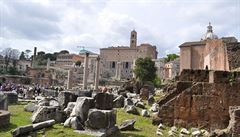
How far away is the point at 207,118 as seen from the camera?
445 inches

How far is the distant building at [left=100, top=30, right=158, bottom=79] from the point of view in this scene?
12325cm

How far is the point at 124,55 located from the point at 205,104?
115496 millimetres

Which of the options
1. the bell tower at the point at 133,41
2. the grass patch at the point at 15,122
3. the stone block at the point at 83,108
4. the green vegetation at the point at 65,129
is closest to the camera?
the green vegetation at the point at 65,129

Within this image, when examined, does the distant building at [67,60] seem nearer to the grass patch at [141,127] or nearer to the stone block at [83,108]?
the grass patch at [141,127]

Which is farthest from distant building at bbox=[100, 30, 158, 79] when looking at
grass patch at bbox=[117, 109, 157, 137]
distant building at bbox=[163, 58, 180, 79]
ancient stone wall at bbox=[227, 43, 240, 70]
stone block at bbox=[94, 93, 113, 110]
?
stone block at bbox=[94, 93, 113, 110]

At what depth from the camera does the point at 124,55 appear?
416 feet

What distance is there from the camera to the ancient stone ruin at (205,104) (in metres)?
11.2

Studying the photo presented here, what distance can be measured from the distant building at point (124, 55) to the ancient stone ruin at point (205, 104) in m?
109

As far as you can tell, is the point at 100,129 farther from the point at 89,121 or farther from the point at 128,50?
the point at 128,50

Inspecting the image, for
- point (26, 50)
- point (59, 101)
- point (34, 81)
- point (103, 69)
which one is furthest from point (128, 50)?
point (59, 101)

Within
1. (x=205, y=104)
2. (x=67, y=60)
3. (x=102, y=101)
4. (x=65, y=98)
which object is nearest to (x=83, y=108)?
(x=102, y=101)

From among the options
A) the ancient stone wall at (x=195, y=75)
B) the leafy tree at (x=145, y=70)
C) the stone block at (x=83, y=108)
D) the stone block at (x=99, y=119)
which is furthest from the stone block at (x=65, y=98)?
the leafy tree at (x=145, y=70)

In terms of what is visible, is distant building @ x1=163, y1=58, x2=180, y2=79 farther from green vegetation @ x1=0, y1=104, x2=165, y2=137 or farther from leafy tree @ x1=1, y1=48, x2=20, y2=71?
green vegetation @ x1=0, y1=104, x2=165, y2=137

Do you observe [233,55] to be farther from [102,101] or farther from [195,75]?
[102,101]
